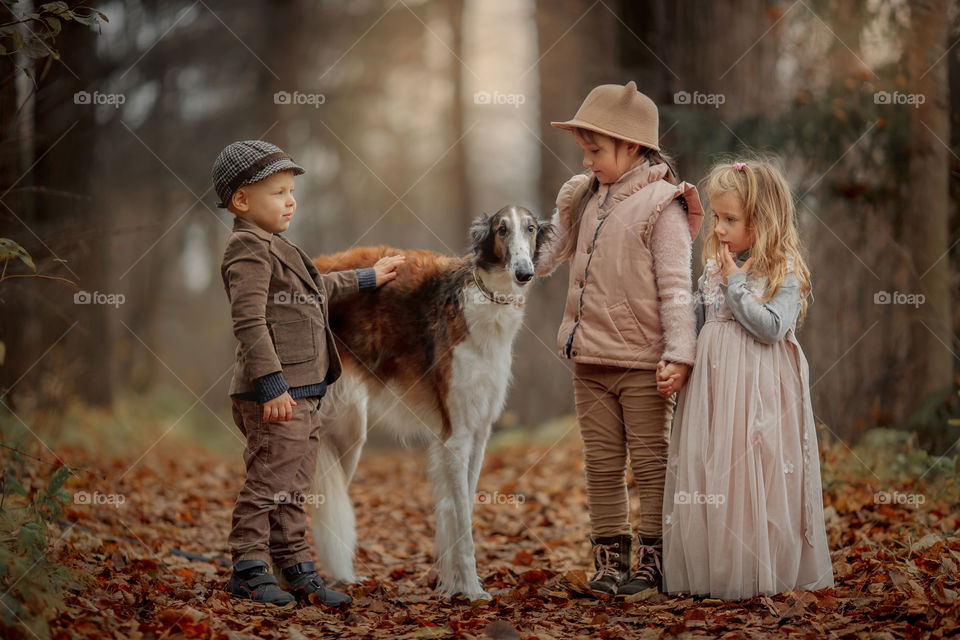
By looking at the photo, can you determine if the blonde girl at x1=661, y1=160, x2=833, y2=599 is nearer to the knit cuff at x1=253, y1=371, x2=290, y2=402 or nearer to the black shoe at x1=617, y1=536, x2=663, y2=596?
the black shoe at x1=617, y1=536, x2=663, y2=596

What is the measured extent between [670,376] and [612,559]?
3.25 ft

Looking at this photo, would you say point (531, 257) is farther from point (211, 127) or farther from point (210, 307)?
point (210, 307)

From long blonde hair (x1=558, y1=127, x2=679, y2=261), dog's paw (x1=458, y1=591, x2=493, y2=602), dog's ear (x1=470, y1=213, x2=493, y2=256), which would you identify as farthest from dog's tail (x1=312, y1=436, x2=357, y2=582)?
long blonde hair (x1=558, y1=127, x2=679, y2=261)

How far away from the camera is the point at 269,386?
3.51 meters

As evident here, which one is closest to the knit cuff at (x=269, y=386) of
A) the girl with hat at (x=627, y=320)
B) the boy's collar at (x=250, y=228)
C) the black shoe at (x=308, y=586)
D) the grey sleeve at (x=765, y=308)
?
the boy's collar at (x=250, y=228)

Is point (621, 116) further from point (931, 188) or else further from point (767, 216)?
point (931, 188)

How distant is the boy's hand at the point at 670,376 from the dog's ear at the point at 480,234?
1100mm

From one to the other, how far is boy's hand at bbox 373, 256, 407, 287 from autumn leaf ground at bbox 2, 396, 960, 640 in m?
1.64

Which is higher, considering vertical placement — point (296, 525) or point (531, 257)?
point (531, 257)

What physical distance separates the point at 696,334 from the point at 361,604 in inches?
80.7

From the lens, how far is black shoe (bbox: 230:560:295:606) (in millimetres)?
3486

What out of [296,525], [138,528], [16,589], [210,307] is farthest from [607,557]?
[210,307]

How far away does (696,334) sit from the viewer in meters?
3.84

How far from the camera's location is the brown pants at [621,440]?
3861 mm
